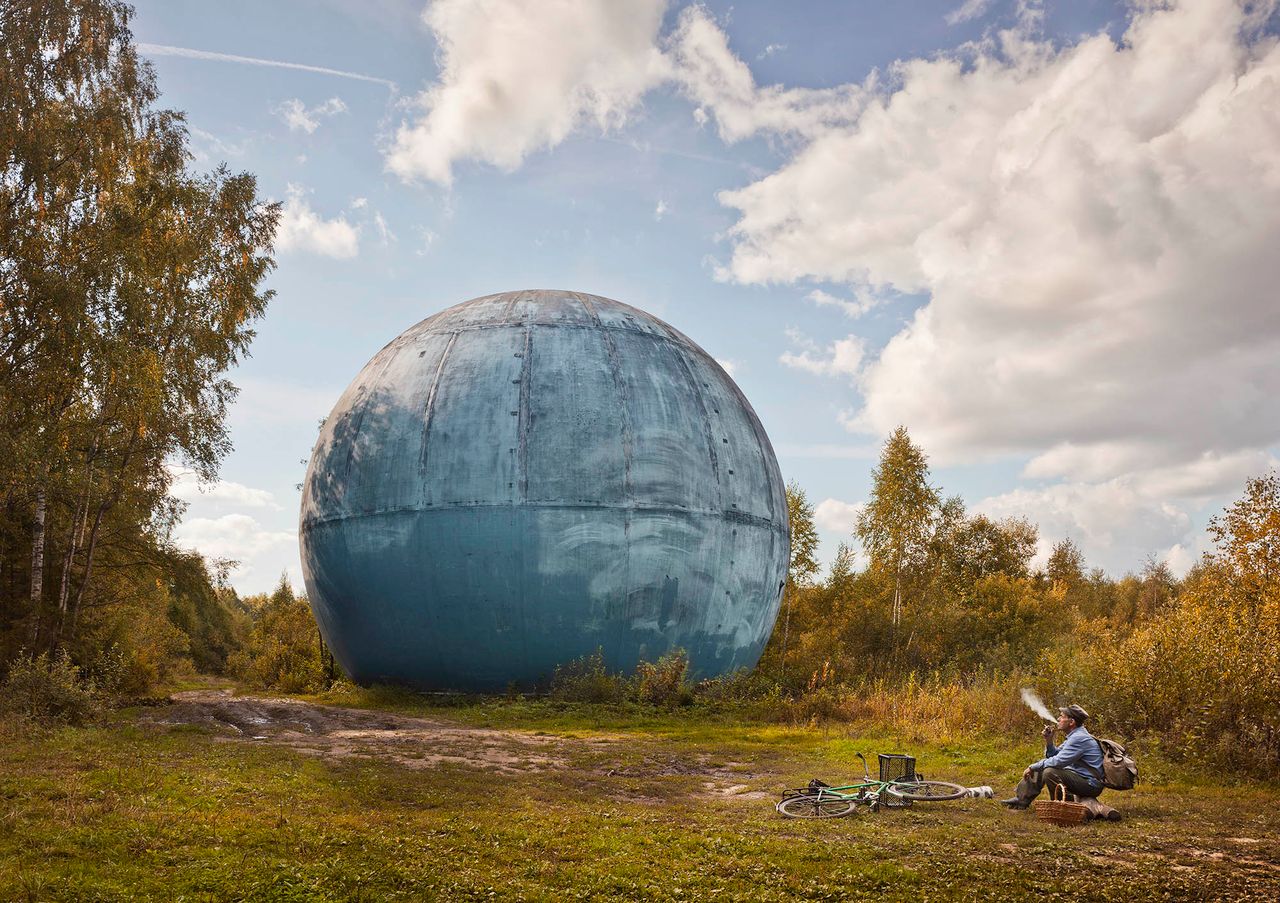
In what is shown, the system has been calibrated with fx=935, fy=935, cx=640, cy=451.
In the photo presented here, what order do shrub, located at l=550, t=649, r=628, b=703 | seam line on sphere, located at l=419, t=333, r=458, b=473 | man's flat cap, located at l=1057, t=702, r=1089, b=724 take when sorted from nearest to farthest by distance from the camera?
man's flat cap, located at l=1057, t=702, r=1089, b=724 → shrub, located at l=550, t=649, r=628, b=703 → seam line on sphere, located at l=419, t=333, r=458, b=473

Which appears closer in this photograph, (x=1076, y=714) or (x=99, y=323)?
(x=1076, y=714)

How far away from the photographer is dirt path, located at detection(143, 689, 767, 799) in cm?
1212

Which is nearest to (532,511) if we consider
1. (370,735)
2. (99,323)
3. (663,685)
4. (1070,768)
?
(663,685)

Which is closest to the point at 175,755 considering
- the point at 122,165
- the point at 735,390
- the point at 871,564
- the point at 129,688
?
the point at 129,688

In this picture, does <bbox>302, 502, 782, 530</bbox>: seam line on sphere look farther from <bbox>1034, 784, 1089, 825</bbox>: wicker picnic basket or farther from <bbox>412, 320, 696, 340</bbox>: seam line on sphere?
<bbox>1034, 784, 1089, 825</bbox>: wicker picnic basket

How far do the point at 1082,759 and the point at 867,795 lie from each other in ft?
7.03

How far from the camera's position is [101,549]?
19.0 meters

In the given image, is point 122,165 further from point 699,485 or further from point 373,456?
point 699,485

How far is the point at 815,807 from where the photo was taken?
948 cm

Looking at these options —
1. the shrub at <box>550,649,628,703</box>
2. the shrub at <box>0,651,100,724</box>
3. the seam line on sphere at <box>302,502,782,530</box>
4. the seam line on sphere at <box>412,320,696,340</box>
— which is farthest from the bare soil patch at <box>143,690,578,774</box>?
the seam line on sphere at <box>412,320,696,340</box>

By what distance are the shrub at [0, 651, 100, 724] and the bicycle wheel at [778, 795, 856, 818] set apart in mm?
11199

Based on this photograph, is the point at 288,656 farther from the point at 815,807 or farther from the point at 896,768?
the point at 815,807

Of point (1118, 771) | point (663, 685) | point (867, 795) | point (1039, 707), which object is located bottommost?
point (867, 795)

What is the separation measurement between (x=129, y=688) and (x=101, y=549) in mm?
3527
